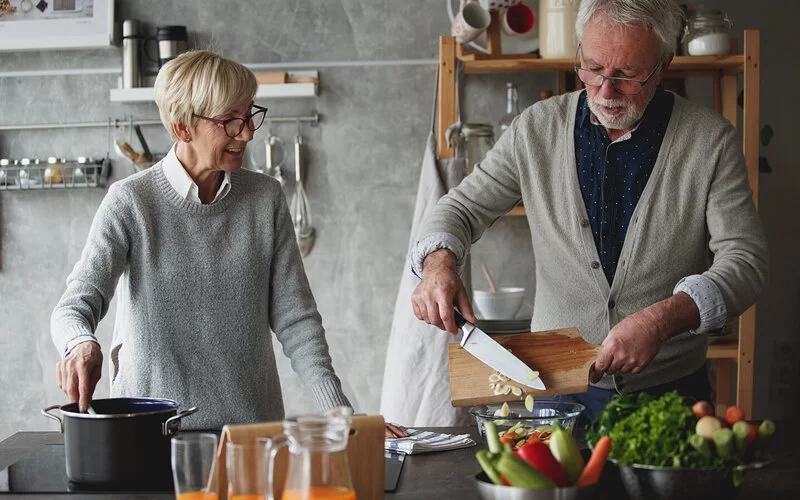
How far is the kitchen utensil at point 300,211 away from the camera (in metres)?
3.70

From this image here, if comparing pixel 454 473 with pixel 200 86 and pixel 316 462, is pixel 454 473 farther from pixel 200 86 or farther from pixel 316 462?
pixel 200 86

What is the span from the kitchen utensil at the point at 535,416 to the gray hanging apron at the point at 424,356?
1371 mm

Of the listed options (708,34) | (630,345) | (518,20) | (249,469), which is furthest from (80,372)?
(708,34)

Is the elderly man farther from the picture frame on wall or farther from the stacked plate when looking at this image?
the picture frame on wall

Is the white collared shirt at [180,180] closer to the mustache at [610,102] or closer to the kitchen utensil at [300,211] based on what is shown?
the mustache at [610,102]

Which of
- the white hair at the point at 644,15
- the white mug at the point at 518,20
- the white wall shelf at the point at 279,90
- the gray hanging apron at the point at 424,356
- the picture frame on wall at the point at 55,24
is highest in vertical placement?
the picture frame on wall at the point at 55,24

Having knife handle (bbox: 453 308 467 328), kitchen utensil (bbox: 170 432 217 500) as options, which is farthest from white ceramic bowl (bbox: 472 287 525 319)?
kitchen utensil (bbox: 170 432 217 500)

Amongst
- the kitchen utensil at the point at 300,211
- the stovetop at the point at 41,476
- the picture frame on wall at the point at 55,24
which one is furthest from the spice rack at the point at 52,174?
the stovetop at the point at 41,476

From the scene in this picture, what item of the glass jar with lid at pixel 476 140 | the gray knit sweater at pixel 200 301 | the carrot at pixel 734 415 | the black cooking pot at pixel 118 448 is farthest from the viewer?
the glass jar with lid at pixel 476 140

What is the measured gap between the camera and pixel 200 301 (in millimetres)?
2178

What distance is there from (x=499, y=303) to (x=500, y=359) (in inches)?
59.5

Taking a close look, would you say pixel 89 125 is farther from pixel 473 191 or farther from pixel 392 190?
pixel 473 191

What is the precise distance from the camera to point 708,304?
77.3 inches

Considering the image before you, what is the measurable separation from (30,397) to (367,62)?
6.48 feet
